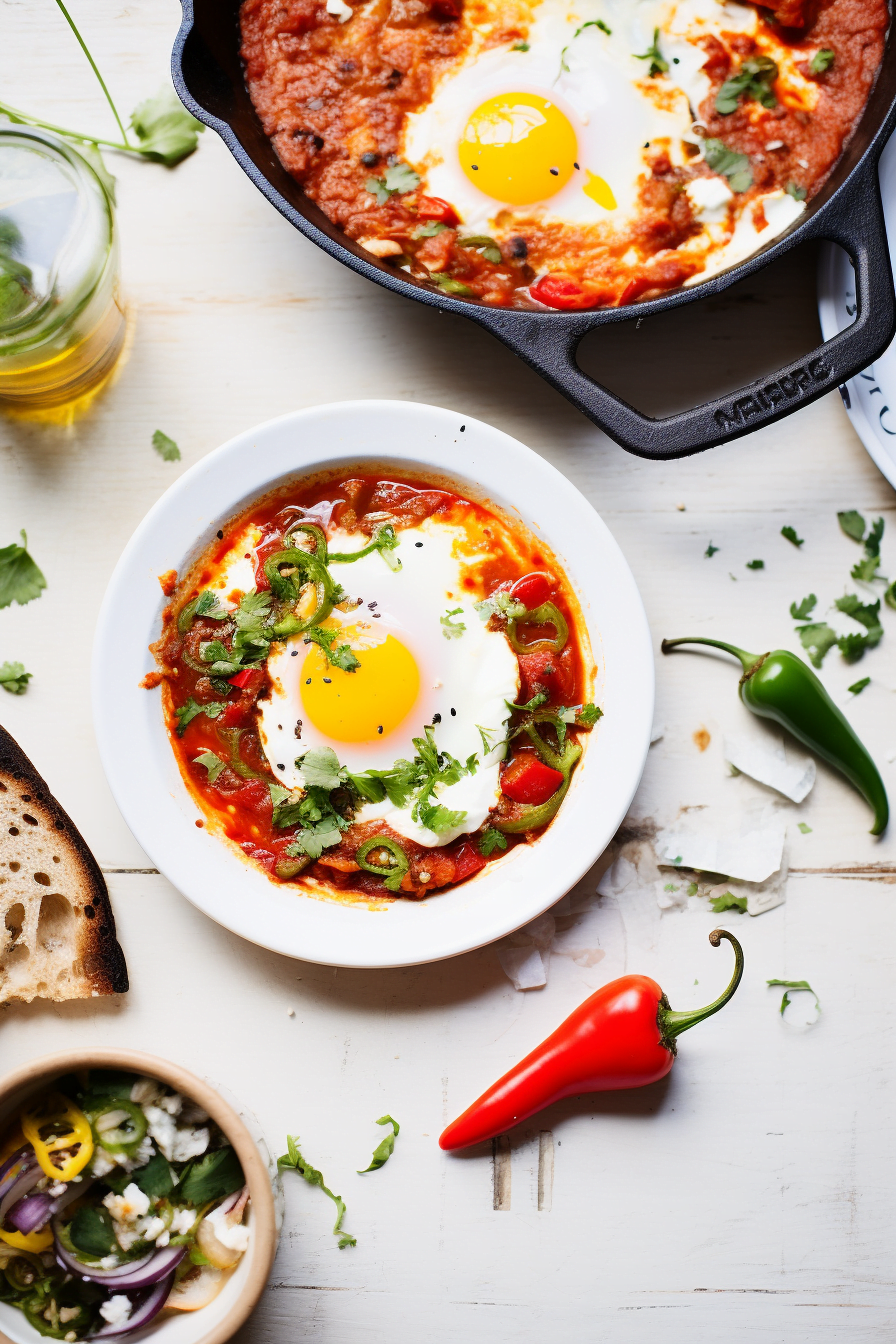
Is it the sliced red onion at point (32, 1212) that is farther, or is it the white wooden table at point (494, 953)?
the white wooden table at point (494, 953)

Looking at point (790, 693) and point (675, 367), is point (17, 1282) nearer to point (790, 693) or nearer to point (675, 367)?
point (790, 693)

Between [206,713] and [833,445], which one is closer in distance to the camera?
[206,713]

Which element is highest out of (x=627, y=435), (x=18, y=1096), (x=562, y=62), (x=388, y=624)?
(x=562, y=62)

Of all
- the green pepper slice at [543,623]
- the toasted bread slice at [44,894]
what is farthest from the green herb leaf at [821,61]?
the toasted bread slice at [44,894]

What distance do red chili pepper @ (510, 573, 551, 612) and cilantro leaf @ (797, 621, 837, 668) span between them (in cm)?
85

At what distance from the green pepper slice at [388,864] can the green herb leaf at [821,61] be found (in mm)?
2559

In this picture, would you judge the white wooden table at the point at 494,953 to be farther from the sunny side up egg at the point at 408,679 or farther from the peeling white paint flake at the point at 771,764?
the sunny side up egg at the point at 408,679

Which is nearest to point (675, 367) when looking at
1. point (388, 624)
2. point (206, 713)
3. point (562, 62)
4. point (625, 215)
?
point (625, 215)

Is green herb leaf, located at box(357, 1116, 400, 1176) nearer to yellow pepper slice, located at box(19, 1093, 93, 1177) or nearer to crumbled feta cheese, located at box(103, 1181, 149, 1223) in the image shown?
crumbled feta cheese, located at box(103, 1181, 149, 1223)

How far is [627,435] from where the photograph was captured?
2.53 meters

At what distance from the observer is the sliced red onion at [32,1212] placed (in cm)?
272

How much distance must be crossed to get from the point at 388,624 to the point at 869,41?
2.17 metres

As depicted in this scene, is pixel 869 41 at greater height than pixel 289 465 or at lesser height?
greater

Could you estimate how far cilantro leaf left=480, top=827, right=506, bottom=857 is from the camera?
2.80 m
